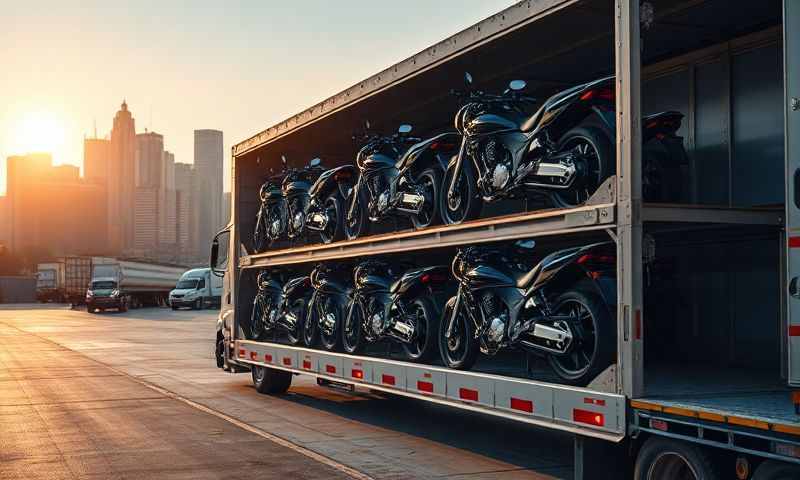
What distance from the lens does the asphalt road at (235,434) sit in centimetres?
915

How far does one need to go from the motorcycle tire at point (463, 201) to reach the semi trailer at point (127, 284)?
4884 cm

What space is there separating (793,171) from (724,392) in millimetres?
1764

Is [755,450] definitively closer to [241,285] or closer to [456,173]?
[456,173]

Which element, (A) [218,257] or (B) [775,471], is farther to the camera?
(A) [218,257]

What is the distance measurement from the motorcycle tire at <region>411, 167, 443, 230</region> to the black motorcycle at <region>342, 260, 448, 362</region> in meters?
0.52

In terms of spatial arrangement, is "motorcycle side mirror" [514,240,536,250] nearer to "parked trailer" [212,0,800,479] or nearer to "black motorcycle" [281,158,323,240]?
"parked trailer" [212,0,800,479]

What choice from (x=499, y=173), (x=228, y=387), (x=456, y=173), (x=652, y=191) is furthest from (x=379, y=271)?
(x=228, y=387)

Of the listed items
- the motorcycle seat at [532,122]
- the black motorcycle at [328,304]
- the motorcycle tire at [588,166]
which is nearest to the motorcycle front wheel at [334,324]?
the black motorcycle at [328,304]

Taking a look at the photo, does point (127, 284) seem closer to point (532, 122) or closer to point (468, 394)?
point (468, 394)

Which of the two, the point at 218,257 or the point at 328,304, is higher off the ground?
the point at 218,257

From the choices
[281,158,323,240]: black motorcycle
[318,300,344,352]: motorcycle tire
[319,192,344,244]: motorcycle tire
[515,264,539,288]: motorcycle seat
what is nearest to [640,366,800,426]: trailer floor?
A: [515,264,539,288]: motorcycle seat

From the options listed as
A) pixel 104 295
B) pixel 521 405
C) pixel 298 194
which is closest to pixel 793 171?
pixel 521 405

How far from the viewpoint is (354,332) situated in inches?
475

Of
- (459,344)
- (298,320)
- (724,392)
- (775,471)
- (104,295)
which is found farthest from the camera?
(104,295)
